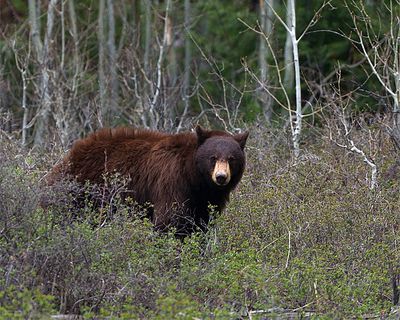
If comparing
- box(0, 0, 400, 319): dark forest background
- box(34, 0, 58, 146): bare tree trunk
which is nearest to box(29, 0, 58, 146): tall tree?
box(34, 0, 58, 146): bare tree trunk

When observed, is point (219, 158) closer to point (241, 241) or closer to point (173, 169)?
point (173, 169)

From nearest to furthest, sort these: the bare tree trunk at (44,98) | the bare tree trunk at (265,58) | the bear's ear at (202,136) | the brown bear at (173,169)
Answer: the brown bear at (173,169), the bear's ear at (202,136), the bare tree trunk at (265,58), the bare tree trunk at (44,98)

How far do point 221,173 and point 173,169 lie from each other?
1.77ft

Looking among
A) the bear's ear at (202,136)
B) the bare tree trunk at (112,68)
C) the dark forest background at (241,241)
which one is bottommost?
the bare tree trunk at (112,68)

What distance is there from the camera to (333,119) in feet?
39.7

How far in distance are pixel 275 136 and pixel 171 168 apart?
376cm

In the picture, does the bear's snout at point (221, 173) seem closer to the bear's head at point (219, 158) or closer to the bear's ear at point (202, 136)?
the bear's head at point (219, 158)

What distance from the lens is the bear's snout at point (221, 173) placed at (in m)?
9.19

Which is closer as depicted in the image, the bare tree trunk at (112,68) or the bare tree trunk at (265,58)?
the bare tree trunk at (265,58)

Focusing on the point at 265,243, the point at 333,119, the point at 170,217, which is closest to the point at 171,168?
the point at 170,217

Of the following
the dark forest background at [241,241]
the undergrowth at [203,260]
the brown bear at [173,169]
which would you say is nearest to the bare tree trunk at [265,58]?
the dark forest background at [241,241]

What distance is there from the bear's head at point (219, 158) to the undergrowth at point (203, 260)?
1.20 ft

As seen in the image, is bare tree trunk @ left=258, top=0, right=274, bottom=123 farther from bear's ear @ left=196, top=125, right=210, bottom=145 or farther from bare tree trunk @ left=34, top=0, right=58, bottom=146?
bear's ear @ left=196, top=125, right=210, bottom=145

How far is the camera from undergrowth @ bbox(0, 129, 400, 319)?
7168mm
